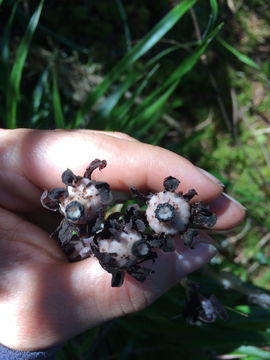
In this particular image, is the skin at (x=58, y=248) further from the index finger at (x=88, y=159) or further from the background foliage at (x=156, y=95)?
the background foliage at (x=156, y=95)

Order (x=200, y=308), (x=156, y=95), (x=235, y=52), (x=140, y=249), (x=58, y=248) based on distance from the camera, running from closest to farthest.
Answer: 1. (x=140, y=249)
2. (x=58, y=248)
3. (x=200, y=308)
4. (x=235, y=52)
5. (x=156, y=95)

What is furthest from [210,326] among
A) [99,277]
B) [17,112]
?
[17,112]

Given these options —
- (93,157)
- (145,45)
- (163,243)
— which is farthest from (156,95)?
(163,243)

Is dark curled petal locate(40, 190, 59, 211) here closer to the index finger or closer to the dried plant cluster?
the dried plant cluster

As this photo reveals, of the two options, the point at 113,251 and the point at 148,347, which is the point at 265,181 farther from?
the point at 113,251

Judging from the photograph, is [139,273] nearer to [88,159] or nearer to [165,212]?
[165,212]
